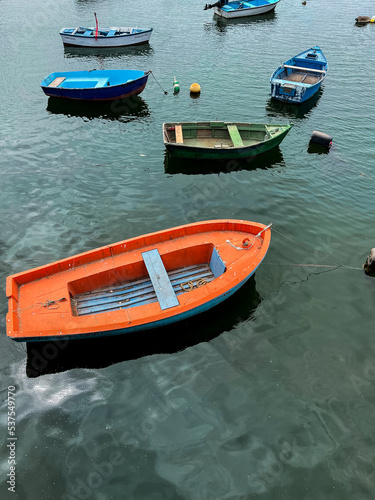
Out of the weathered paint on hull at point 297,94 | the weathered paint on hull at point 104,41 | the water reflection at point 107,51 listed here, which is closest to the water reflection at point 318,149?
the weathered paint on hull at point 297,94

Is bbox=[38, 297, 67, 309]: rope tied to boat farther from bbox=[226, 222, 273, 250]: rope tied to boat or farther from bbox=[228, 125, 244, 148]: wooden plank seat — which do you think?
bbox=[228, 125, 244, 148]: wooden plank seat

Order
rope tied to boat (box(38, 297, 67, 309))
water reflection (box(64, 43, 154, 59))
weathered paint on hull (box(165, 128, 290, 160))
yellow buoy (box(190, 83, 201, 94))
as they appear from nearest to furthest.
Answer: rope tied to boat (box(38, 297, 67, 309))
weathered paint on hull (box(165, 128, 290, 160))
yellow buoy (box(190, 83, 201, 94))
water reflection (box(64, 43, 154, 59))

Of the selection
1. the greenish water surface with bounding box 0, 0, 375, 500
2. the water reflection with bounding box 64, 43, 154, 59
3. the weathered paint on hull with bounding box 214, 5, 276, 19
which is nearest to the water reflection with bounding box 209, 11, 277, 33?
the weathered paint on hull with bounding box 214, 5, 276, 19

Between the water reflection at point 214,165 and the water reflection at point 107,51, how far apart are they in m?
21.4

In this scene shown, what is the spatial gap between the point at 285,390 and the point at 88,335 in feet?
19.9

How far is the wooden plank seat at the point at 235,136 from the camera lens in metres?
18.9

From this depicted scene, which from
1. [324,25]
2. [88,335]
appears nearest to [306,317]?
[88,335]

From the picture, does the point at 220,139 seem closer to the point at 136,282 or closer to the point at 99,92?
the point at 99,92

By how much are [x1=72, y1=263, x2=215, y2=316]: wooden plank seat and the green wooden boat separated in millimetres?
8320

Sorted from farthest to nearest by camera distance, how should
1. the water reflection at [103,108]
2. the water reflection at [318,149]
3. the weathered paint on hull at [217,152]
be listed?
the water reflection at [103,108], the water reflection at [318,149], the weathered paint on hull at [217,152]

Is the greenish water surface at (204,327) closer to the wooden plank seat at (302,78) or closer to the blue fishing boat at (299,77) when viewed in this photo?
the blue fishing boat at (299,77)

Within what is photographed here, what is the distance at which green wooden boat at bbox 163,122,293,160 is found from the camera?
59.7 feet

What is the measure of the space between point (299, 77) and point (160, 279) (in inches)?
960

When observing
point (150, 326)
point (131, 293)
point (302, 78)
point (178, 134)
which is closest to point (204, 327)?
point (150, 326)
